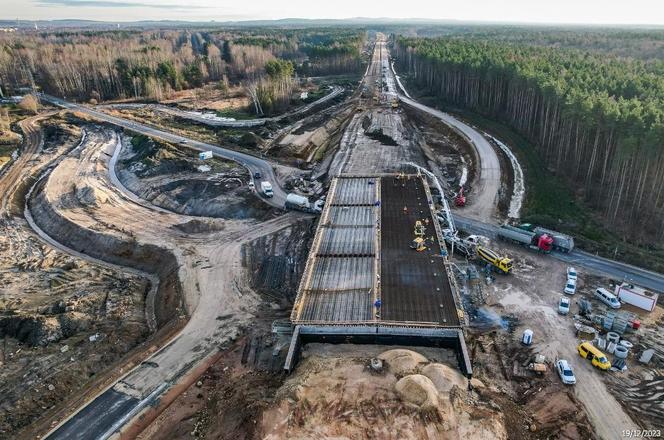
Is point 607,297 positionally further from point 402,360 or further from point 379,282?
point 402,360

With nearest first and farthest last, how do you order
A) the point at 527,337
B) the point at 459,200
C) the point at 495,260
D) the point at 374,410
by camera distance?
the point at 374,410 < the point at 527,337 < the point at 495,260 < the point at 459,200

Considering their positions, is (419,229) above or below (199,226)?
above

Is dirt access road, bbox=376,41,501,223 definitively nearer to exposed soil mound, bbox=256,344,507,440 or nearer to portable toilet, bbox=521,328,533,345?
portable toilet, bbox=521,328,533,345

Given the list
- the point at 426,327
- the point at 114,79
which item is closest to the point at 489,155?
the point at 426,327

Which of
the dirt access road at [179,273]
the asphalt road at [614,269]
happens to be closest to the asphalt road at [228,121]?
the dirt access road at [179,273]

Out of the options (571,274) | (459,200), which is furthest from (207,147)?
(571,274)

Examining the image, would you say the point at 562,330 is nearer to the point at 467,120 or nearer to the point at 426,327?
the point at 426,327

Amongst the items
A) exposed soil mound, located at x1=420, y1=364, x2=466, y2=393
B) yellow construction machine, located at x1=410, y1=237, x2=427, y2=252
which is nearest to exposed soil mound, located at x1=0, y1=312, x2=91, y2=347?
exposed soil mound, located at x1=420, y1=364, x2=466, y2=393
